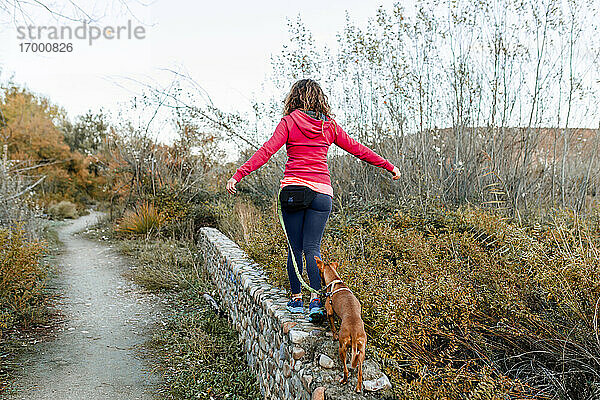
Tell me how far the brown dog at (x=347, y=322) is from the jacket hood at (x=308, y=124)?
962 mm

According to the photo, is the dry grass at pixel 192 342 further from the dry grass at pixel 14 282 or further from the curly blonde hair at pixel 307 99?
the curly blonde hair at pixel 307 99

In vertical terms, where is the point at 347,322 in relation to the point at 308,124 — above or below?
below

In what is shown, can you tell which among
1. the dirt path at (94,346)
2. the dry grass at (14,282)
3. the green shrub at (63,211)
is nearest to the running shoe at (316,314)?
the dirt path at (94,346)

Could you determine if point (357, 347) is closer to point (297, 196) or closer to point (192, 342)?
point (297, 196)

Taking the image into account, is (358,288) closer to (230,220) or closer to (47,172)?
(230,220)

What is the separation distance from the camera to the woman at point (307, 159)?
2982 mm

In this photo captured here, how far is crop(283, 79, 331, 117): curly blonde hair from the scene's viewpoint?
3.04 metres

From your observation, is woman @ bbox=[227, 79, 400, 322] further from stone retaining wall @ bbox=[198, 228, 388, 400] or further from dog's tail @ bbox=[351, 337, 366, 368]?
dog's tail @ bbox=[351, 337, 366, 368]

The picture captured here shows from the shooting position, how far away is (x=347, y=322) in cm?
220

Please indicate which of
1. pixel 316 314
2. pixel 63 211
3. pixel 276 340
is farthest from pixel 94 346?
pixel 63 211

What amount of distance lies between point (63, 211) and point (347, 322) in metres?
16.0

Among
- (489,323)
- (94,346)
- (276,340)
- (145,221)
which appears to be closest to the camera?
(489,323)

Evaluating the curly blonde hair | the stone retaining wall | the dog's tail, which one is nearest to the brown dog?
Result: the dog's tail

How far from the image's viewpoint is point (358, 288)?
9.86ft
